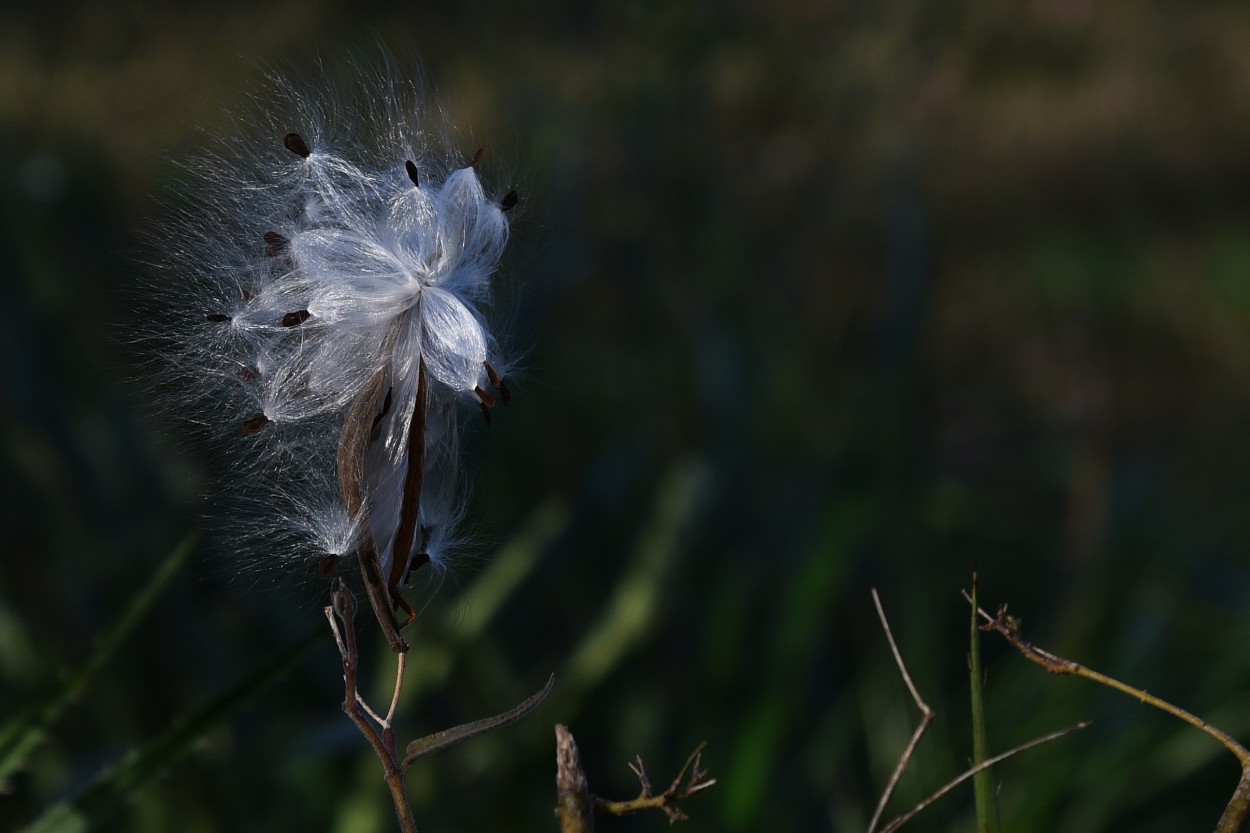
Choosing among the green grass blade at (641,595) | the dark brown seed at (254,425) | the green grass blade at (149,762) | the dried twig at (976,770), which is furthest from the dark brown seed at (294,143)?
the green grass blade at (641,595)

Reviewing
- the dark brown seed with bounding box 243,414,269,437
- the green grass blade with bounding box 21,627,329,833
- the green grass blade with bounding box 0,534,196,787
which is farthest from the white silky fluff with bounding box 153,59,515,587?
the green grass blade with bounding box 0,534,196,787

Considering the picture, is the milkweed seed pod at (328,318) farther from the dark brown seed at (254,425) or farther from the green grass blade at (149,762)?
the green grass blade at (149,762)

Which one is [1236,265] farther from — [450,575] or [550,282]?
[450,575]

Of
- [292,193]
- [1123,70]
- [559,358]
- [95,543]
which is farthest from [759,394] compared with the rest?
[1123,70]

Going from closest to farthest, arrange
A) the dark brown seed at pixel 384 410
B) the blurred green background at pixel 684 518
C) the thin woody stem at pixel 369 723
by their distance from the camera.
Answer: the thin woody stem at pixel 369 723 → the dark brown seed at pixel 384 410 → the blurred green background at pixel 684 518

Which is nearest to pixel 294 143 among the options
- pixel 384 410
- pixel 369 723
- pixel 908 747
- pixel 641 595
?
pixel 384 410
